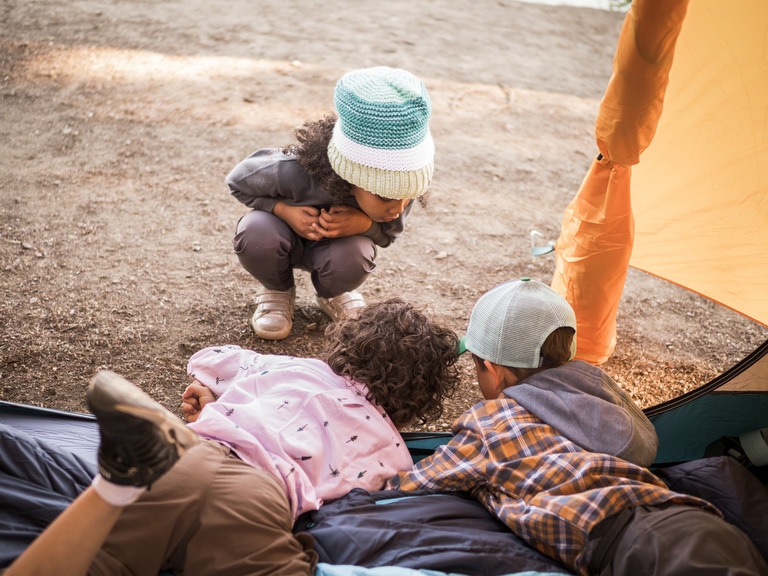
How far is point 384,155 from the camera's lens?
1.75 metres

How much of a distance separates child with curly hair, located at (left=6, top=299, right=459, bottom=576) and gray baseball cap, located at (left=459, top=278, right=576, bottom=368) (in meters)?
0.08

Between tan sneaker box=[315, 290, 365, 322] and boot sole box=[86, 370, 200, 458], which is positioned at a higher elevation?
boot sole box=[86, 370, 200, 458]

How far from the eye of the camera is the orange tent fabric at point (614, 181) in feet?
5.33

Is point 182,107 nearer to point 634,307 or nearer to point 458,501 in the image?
point 634,307

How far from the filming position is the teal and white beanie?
173cm

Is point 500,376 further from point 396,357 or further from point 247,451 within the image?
point 247,451

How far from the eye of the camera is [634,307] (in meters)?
2.55

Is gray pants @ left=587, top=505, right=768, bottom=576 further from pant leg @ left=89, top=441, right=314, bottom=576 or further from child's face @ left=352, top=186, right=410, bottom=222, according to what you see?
child's face @ left=352, top=186, right=410, bottom=222

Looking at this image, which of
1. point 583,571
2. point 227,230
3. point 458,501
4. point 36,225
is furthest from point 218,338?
point 583,571

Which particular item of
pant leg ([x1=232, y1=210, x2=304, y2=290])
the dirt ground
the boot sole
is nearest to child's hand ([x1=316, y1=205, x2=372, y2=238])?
pant leg ([x1=232, y1=210, x2=304, y2=290])

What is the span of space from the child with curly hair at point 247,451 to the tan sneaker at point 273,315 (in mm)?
509

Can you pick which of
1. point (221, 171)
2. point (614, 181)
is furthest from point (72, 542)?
point (221, 171)

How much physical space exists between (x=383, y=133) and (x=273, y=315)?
654 mm

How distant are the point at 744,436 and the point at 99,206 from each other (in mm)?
2084
